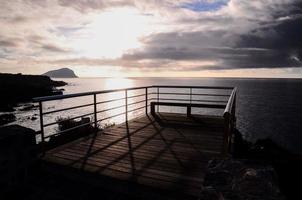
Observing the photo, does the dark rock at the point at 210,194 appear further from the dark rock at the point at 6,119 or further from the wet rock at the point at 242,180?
the dark rock at the point at 6,119

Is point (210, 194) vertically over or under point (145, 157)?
over

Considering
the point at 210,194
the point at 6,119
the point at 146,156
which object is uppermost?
the point at 210,194

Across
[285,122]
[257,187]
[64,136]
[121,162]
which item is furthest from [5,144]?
[285,122]

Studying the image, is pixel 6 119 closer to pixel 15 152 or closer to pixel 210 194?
pixel 15 152

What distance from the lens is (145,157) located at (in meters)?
4.91

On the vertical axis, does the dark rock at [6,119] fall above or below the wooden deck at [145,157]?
below

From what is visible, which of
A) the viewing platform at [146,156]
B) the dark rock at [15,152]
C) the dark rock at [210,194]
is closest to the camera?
the dark rock at [210,194]

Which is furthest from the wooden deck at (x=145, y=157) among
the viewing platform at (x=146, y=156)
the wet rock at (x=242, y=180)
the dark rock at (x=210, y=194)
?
the dark rock at (x=210, y=194)

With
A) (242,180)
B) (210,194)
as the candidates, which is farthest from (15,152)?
(242,180)

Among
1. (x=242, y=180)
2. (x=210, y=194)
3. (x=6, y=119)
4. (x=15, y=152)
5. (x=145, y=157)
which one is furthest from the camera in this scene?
(x=6, y=119)

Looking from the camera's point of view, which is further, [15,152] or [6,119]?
[6,119]

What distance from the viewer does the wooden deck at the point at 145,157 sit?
12.2 feet

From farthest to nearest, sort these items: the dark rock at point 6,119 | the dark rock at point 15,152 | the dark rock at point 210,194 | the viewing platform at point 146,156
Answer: the dark rock at point 6,119, the viewing platform at point 146,156, the dark rock at point 15,152, the dark rock at point 210,194

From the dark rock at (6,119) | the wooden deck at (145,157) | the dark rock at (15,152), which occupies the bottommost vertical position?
the dark rock at (6,119)
